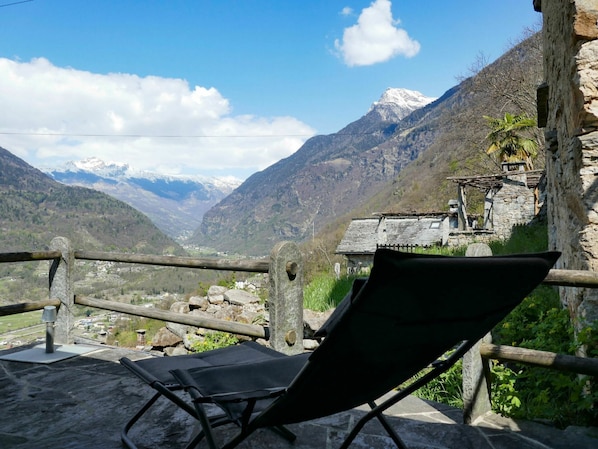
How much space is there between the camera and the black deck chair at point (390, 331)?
3.52 feet

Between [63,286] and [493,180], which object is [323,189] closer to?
[493,180]

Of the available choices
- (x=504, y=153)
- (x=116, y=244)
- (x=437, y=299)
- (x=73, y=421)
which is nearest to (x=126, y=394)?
(x=73, y=421)

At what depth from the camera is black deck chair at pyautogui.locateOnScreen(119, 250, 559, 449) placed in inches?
42.2

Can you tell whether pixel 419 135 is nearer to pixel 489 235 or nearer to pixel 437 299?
pixel 489 235

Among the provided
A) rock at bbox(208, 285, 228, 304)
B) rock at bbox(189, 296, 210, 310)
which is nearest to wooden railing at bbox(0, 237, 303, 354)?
rock at bbox(189, 296, 210, 310)

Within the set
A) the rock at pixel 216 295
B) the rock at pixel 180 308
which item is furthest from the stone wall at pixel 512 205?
the rock at pixel 180 308

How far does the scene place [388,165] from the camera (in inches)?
5517

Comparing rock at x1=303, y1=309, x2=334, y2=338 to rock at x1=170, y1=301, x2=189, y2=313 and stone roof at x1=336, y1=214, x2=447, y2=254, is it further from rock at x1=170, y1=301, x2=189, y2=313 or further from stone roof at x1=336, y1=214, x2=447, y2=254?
stone roof at x1=336, y1=214, x2=447, y2=254

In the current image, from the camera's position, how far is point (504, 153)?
18.5 meters

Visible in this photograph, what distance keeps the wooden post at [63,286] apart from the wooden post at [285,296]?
7.07 feet

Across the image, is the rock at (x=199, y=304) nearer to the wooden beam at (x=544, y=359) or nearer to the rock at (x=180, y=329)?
the rock at (x=180, y=329)

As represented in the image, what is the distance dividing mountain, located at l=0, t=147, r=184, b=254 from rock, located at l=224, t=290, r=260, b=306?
6187cm

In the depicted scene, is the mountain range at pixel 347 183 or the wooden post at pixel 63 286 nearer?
the wooden post at pixel 63 286

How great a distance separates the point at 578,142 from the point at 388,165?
462 feet
